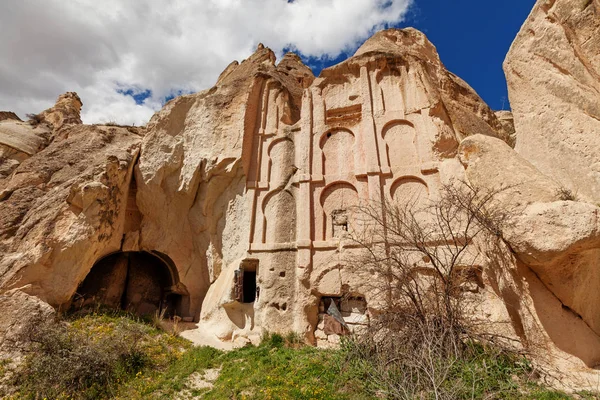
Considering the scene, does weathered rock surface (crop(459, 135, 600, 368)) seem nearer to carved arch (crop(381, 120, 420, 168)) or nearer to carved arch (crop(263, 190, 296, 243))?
carved arch (crop(381, 120, 420, 168))

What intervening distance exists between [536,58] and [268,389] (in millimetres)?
10738

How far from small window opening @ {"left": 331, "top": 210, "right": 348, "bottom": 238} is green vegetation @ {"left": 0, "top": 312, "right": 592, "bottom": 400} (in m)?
3.64

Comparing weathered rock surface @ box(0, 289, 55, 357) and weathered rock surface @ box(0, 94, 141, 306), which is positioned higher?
weathered rock surface @ box(0, 94, 141, 306)

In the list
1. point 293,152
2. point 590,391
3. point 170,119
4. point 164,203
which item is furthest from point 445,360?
point 170,119

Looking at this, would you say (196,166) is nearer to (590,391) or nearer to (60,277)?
(60,277)

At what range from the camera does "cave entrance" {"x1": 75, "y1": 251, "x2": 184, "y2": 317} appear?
1106 centimetres

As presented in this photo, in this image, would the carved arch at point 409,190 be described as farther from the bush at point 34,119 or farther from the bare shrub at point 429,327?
the bush at point 34,119

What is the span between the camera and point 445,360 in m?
5.54

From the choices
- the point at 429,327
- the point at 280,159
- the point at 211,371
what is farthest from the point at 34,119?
the point at 429,327

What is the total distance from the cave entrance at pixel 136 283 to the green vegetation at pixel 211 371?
302 cm

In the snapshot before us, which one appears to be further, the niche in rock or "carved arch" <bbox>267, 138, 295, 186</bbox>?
"carved arch" <bbox>267, 138, 295, 186</bbox>

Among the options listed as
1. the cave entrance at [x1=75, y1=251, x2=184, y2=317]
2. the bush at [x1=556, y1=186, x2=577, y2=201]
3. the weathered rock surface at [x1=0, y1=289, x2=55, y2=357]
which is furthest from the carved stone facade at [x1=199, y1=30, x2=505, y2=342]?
the weathered rock surface at [x1=0, y1=289, x2=55, y2=357]

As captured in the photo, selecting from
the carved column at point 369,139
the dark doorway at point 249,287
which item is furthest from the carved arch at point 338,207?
the dark doorway at point 249,287

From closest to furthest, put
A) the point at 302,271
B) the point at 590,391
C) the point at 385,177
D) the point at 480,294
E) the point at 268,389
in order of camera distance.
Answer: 1. the point at 590,391
2. the point at 268,389
3. the point at 480,294
4. the point at 302,271
5. the point at 385,177
